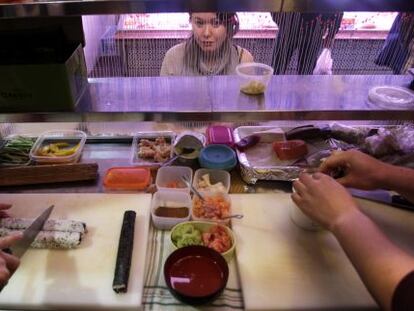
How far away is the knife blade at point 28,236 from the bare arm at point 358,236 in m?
0.78

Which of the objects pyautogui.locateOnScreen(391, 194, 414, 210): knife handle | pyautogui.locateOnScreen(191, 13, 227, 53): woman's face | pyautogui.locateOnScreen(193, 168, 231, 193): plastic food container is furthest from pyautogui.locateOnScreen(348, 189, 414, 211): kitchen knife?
pyautogui.locateOnScreen(191, 13, 227, 53): woman's face

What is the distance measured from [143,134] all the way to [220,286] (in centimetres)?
82

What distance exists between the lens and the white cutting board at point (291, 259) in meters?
1.00

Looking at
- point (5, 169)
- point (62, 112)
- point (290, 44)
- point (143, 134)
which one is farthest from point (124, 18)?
point (5, 169)

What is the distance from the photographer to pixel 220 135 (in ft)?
5.18

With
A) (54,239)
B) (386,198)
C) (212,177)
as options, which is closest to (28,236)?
(54,239)

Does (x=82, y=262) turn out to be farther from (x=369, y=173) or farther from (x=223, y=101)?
(x=369, y=173)

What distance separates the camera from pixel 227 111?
3.80 feet

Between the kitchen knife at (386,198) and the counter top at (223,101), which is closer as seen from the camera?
the counter top at (223,101)

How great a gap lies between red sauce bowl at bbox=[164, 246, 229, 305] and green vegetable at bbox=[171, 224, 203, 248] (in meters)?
0.05

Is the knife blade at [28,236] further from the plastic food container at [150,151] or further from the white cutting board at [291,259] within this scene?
the white cutting board at [291,259]

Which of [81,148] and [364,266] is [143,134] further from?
[364,266]

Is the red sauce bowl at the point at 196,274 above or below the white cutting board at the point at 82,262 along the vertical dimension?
above

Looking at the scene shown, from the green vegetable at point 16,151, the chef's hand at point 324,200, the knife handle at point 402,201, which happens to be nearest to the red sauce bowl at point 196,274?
the chef's hand at point 324,200
